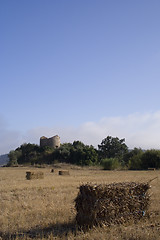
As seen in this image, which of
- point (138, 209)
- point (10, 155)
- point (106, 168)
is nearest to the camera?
point (138, 209)

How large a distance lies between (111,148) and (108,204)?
7503cm

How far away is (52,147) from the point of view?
3280 inches

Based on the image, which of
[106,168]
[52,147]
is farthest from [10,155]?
[106,168]

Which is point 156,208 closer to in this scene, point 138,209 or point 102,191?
point 138,209

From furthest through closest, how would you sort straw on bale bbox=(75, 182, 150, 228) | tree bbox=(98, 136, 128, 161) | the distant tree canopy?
tree bbox=(98, 136, 128, 161) → the distant tree canopy → straw on bale bbox=(75, 182, 150, 228)

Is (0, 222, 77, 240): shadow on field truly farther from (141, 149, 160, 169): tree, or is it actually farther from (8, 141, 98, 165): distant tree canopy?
(8, 141, 98, 165): distant tree canopy

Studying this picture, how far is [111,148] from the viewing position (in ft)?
269

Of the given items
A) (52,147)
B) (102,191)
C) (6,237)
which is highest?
(52,147)

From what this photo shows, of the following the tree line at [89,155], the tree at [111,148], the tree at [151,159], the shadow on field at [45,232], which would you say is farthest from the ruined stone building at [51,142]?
the shadow on field at [45,232]

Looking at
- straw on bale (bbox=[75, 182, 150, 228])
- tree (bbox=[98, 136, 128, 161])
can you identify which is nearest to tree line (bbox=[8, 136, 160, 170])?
tree (bbox=[98, 136, 128, 161])

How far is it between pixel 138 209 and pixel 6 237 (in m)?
4.05

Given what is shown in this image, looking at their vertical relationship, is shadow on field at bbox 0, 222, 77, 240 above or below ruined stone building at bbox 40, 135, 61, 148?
below

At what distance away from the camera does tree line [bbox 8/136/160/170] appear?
47969 millimetres

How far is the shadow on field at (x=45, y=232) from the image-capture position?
23.4 feet
